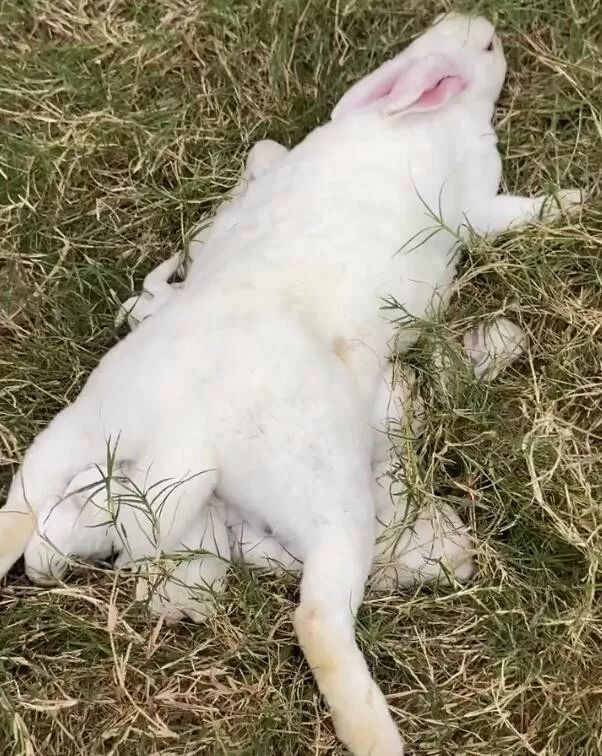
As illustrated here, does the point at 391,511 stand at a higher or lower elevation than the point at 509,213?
lower

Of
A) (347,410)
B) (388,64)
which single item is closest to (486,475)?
(347,410)

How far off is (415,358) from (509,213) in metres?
0.50

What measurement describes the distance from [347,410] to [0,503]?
0.85 metres

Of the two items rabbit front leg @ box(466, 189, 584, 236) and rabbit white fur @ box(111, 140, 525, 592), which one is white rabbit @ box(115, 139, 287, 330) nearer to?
rabbit white fur @ box(111, 140, 525, 592)

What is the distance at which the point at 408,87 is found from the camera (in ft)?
7.60

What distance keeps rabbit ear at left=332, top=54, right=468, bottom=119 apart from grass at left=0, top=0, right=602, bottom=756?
296 mm

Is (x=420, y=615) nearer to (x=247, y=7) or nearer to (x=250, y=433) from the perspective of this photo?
(x=250, y=433)

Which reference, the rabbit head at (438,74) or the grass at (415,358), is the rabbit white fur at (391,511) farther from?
the rabbit head at (438,74)

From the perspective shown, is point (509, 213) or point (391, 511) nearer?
point (391, 511)

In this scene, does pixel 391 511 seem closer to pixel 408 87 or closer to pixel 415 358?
pixel 415 358

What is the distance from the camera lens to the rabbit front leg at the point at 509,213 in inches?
96.6

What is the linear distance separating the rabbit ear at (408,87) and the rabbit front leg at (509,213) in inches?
11.6

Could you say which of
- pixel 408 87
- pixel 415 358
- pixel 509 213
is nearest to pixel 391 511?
pixel 415 358

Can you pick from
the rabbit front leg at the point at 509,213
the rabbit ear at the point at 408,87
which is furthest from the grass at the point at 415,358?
the rabbit ear at the point at 408,87
